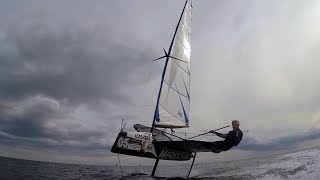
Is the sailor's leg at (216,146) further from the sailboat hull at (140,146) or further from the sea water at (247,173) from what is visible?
the sailboat hull at (140,146)

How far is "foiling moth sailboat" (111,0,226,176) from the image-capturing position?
55.0ft

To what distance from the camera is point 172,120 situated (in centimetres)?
1995

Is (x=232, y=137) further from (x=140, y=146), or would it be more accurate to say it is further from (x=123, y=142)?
(x=123, y=142)

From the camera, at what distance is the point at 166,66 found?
790 inches

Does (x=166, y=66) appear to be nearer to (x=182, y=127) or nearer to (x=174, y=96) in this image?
(x=174, y=96)

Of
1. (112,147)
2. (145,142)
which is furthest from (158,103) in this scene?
(112,147)

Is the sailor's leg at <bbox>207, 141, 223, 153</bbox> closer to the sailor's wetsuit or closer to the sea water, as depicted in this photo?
the sailor's wetsuit

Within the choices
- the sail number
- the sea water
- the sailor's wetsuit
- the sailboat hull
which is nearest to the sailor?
the sailor's wetsuit

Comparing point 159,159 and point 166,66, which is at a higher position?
point 166,66

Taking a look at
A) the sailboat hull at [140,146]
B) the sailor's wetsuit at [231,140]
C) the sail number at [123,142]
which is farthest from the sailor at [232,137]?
the sail number at [123,142]

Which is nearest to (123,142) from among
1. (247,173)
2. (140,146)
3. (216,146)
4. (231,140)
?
(140,146)

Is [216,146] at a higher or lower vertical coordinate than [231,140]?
lower

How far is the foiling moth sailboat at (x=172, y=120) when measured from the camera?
16.8 m

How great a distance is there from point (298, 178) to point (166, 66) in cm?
1072
